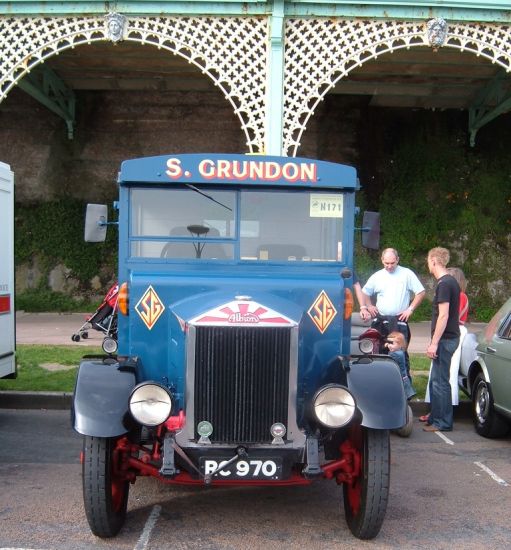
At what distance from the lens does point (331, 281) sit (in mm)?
4504

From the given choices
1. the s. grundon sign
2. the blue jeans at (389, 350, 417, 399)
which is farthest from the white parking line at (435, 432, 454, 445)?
the s. grundon sign

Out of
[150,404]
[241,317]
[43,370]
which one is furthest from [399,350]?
[43,370]

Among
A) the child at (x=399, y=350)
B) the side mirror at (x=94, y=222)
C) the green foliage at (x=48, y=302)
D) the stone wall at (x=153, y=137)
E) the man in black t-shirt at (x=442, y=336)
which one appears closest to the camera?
the side mirror at (x=94, y=222)

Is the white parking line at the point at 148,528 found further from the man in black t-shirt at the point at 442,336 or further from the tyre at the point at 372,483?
the man in black t-shirt at the point at 442,336

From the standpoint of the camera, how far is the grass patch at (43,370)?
7.77m

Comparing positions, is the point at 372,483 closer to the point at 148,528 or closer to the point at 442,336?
the point at 148,528

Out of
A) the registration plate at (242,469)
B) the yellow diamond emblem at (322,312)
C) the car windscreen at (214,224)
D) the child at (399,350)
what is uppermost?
the car windscreen at (214,224)

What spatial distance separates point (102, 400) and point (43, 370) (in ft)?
16.5

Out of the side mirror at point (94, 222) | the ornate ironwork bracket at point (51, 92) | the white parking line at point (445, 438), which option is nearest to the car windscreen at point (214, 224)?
the side mirror at point (94, 222)

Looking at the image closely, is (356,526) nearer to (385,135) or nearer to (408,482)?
(408,482)

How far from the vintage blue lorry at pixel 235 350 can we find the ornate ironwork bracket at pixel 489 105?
10.0 meters

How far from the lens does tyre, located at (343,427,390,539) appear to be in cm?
381

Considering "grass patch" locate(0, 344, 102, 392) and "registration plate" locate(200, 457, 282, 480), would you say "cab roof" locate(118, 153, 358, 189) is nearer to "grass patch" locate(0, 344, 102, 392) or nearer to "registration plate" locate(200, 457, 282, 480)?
"registration plate" locate(200, 457, 282, 480)

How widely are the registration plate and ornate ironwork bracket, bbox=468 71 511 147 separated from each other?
11683 mm
